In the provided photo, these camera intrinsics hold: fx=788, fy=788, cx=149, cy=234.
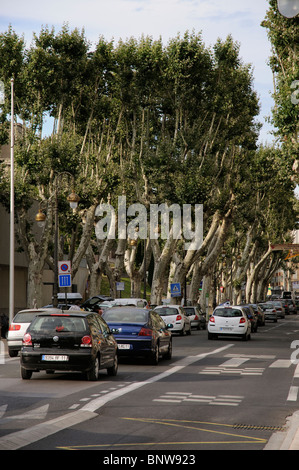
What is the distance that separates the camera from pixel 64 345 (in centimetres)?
1588

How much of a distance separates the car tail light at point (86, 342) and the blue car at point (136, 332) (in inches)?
168

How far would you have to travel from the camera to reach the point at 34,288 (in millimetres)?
39875

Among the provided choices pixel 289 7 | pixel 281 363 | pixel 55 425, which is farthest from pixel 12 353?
pixel 289 7

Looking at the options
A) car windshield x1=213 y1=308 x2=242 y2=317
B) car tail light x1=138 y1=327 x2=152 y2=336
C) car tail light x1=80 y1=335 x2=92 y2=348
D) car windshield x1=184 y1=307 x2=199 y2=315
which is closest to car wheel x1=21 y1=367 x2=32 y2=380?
car tail light x1=80 y1=335 x2=92 y2=348

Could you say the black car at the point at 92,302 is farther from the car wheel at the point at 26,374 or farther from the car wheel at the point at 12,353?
the car wheel at the point at 26,374

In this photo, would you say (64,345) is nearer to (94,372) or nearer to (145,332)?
(94,372)

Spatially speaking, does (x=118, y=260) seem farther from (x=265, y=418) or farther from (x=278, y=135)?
(x=265, y=418)

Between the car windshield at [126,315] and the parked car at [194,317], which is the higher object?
the car windshield at [126,315]

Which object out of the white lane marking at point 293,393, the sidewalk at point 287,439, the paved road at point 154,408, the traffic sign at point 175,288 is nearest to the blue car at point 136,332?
the paved road at point 154,408

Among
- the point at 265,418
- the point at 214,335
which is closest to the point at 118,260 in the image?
the point at 214,335

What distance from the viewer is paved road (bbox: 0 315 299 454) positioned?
9055 mm

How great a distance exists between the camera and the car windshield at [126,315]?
67.3 ft

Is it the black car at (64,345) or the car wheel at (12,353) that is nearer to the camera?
the black car at (64,345)

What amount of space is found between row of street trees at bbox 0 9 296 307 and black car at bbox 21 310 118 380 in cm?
2237
